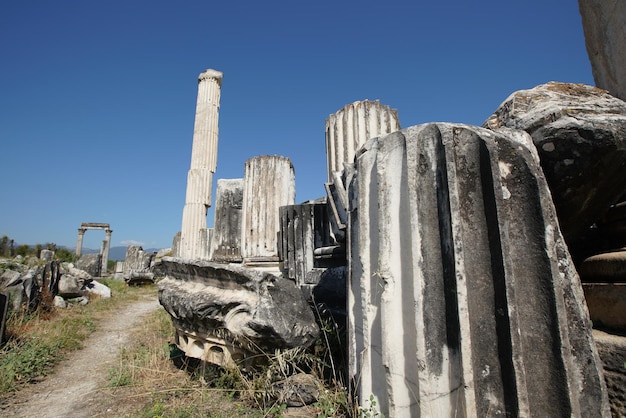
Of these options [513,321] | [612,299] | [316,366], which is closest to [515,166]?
[513,321]

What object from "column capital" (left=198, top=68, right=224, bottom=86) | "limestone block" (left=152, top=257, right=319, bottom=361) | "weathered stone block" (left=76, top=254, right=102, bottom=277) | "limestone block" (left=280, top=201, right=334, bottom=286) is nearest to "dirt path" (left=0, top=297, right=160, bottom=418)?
"limestone block" (left=152, top=257, right=319, bottom=361)

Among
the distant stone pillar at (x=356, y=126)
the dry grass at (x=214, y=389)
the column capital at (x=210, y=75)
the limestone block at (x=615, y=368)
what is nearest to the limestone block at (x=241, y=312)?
the dry grass at (x=214, y=389)

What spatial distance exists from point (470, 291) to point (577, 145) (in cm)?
89

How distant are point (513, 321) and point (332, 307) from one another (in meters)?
1.79

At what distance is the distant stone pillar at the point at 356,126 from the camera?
4227 millimetres

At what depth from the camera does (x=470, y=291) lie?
1392 mm

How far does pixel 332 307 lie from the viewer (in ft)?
9.61

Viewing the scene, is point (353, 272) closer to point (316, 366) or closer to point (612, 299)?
point (316, 366)

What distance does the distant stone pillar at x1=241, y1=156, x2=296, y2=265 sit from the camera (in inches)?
212

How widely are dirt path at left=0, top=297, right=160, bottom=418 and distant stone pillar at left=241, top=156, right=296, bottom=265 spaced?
226 centimetres

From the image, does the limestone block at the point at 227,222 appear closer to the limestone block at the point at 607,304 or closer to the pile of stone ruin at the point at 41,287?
the pile of stone ruin at the point at 41,287

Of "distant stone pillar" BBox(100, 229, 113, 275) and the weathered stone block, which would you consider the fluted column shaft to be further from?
the weathered stone block

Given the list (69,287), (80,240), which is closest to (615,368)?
(69,287)

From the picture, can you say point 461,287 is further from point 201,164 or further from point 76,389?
point 201,164
